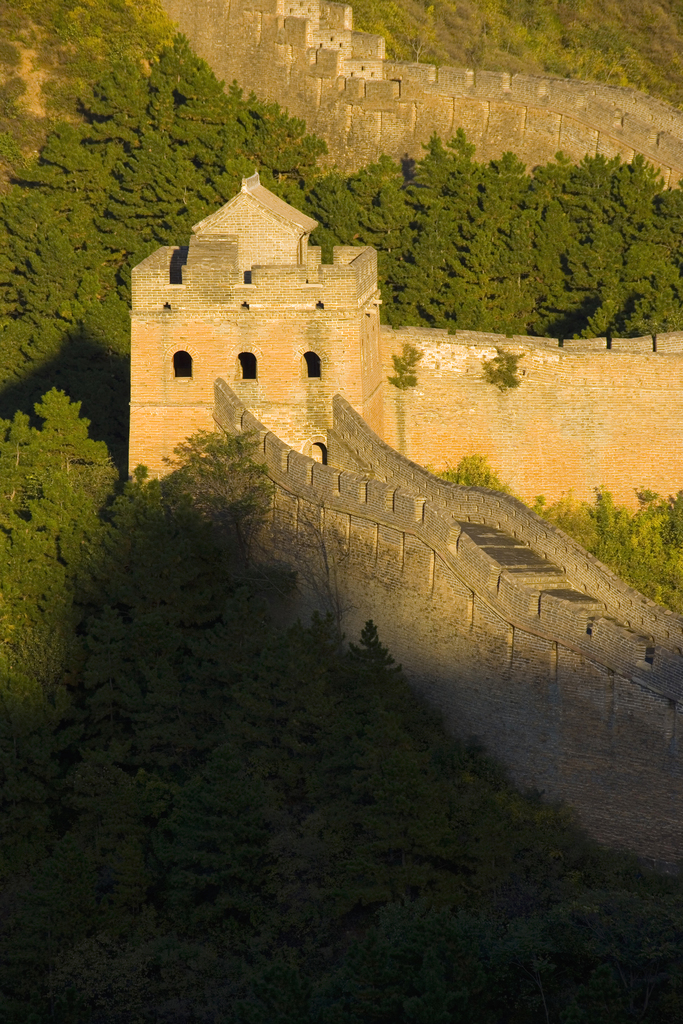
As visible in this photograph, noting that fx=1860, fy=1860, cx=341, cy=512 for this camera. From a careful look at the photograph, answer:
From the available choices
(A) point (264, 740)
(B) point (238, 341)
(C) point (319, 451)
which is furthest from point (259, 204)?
(A) point (264, 740)

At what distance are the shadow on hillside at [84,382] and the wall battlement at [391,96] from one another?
996cm

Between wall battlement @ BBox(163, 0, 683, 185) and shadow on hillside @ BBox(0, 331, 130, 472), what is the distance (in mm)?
9963

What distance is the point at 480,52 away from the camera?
58938 millimetres

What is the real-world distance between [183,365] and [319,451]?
9.19 feet

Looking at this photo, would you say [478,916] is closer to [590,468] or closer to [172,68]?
[590,468]

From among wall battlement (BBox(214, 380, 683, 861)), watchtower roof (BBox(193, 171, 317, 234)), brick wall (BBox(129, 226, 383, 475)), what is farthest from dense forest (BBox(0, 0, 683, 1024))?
watchtower roof (BBox(193, 171, 317, 234))

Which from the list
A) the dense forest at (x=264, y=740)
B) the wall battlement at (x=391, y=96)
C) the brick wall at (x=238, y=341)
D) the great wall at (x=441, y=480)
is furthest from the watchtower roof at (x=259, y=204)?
the wall battlement at (x=391, y=96)

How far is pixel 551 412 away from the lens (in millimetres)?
34438

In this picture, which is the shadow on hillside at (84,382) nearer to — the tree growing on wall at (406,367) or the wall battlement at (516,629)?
the tree growing on wall at (406,367)

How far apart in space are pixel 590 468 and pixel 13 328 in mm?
14034

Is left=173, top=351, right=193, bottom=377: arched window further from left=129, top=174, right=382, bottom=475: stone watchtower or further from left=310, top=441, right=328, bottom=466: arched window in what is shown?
left=310, top=441, right=328, bottom=466: arched window

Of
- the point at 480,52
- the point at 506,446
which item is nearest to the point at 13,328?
the point at 506,446

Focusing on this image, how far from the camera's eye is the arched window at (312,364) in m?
32.3

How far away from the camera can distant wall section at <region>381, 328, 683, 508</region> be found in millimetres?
34281
